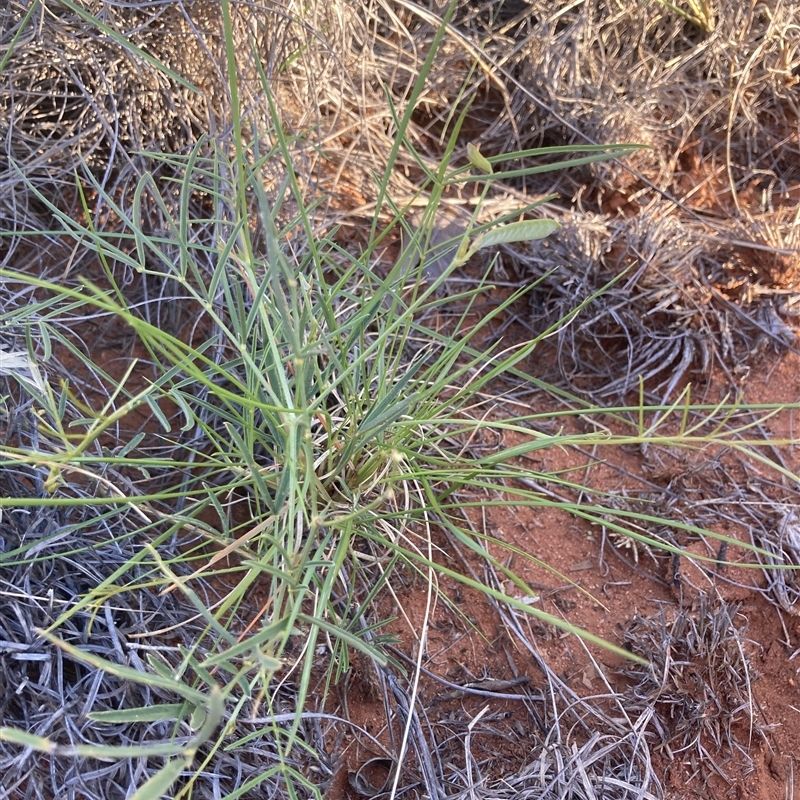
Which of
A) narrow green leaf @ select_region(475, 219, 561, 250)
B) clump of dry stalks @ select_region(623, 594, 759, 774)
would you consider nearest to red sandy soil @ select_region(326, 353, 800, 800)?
clump of dry stalks @ select_region(623, 594, 759, 774)

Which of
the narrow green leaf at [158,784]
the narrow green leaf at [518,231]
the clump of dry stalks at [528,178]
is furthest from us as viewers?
the clump of dry stalks at [528,178]

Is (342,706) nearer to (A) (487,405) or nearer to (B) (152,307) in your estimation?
(A) (487,405)

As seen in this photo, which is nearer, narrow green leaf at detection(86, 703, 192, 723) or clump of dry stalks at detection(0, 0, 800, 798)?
narrow green leaf at detection(86, 703, 192, 723)

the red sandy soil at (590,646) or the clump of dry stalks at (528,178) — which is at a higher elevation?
the clump of dry stalks at (528,178)

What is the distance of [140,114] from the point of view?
3.75ft

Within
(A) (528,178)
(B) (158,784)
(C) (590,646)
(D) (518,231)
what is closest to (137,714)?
(B) (158,784)

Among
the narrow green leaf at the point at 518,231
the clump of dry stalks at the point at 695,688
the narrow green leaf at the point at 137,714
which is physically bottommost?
the clump of dry stalks at the point at 695,688

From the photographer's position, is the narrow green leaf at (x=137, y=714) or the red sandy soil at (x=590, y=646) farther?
the red sandy soil at (x=590, y=646)

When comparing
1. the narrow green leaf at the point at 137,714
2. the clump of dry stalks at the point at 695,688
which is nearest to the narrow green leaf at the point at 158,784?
the narrow green leaf at the point at 137,714

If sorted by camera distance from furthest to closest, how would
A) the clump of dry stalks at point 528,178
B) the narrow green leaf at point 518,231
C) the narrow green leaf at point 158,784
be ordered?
the clump of dry stalks at point 528,178, the narrow green leaf at point 518,231, the narrow green leaf at point 158,784

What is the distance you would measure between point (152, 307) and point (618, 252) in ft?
2.65

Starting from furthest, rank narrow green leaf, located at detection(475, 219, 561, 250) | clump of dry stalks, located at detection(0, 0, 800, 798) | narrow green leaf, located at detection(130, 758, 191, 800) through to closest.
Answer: clump of dry stalks, located at detection(0, 0, 800, 798) → narrow green leaf, located at detection(475, 219, 561, 250) → narrow green leaf, located at detection(130, 758, 191, 800)

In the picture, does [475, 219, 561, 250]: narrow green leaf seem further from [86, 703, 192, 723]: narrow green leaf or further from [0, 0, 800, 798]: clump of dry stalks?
[86, 703, 192, 723]: narrow green leaf

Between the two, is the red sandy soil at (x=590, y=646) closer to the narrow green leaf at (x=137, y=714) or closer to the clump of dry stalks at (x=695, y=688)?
the clump of dry stalks at (x=695, y=688)
